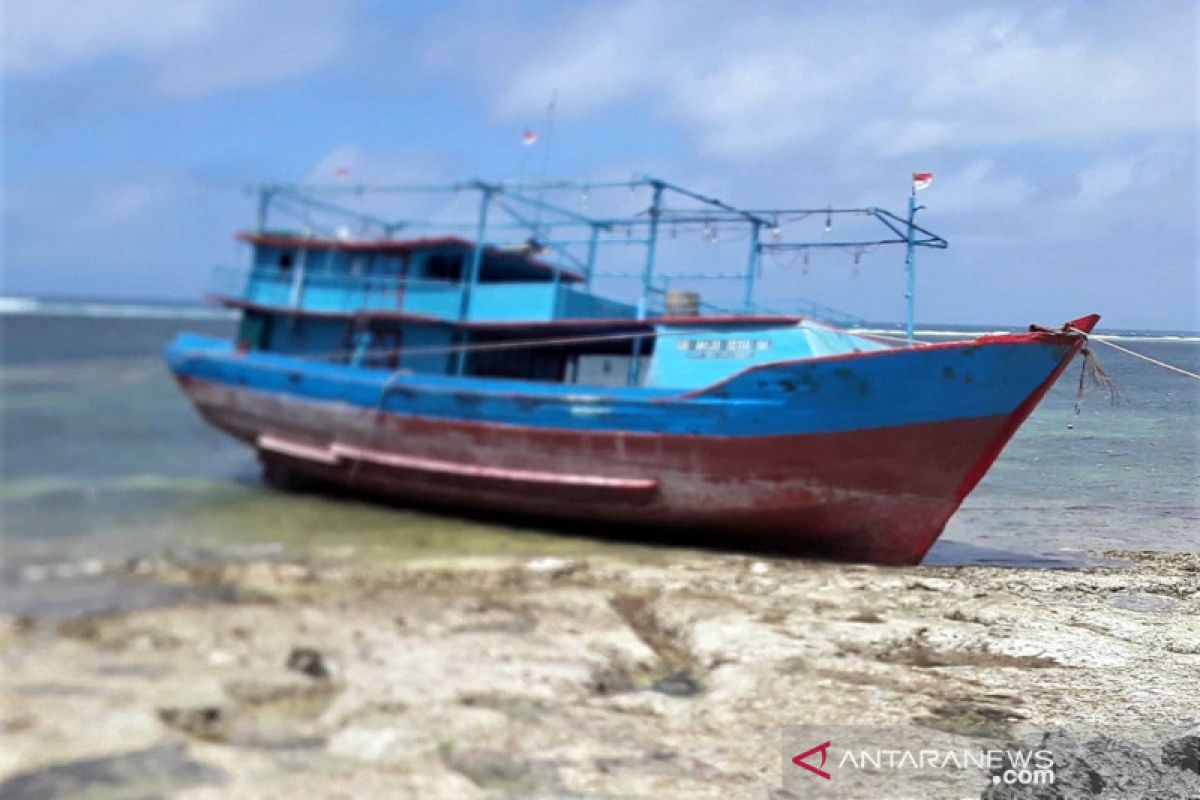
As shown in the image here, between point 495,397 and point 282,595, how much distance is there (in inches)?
199

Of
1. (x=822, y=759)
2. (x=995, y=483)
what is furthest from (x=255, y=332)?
(x=822, y=759)

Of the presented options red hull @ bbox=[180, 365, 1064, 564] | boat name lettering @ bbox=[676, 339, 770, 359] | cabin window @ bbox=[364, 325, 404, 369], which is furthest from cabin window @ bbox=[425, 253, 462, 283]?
boat name lettering @ bbox=[676, 339, 770, 359]

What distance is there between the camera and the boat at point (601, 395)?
Result: 8.71m

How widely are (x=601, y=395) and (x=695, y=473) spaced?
144 centimetres

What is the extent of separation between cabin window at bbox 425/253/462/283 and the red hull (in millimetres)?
2486

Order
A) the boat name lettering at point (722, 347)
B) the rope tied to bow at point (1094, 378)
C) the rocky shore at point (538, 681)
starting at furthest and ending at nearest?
the boat name lettering at point (722, 347) → the rope tied to bow at point (1094, 378) → the rocky shore at point (538, 681)

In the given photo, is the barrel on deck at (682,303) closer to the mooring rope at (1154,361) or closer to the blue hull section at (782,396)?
the blue hull section at (782,396)

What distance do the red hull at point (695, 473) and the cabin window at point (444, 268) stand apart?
2.49 meters

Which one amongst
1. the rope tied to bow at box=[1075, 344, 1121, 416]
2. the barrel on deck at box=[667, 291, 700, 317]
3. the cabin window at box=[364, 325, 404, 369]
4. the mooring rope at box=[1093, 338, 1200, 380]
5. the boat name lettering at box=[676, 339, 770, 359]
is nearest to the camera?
the mooring rope at box=[1093, 338, 1200, 380]

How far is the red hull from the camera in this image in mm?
8781

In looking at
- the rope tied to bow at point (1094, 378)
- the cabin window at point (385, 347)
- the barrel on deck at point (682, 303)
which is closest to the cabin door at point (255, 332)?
the cabin window at point (385, 347)

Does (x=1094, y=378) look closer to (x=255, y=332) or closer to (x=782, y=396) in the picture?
(x=782, y=396)

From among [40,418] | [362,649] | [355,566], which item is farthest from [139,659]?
[355,566]

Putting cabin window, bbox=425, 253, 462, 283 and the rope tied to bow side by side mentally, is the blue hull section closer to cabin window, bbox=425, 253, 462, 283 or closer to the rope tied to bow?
cabin window, bbox=425, 253, 462, 283
